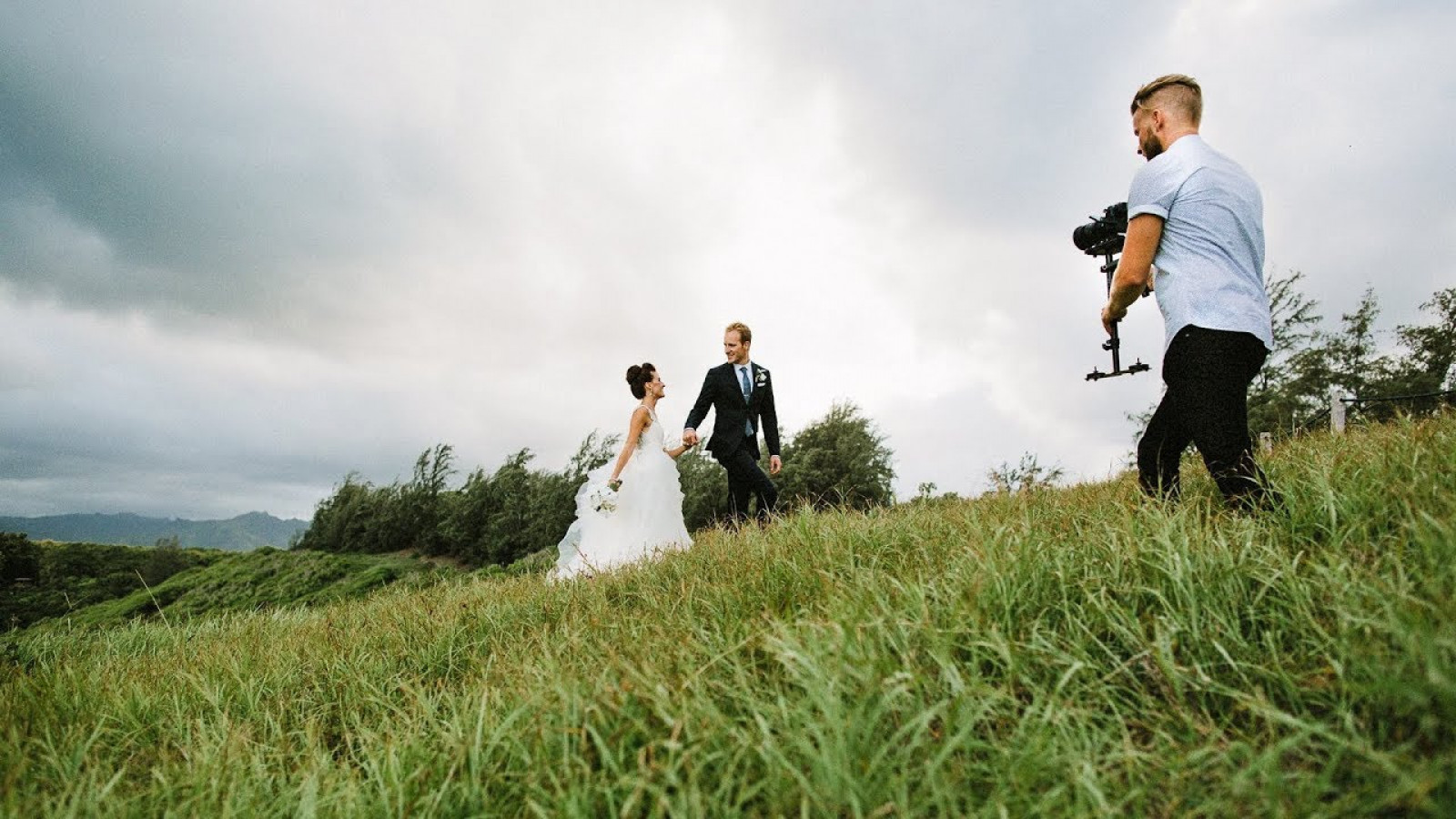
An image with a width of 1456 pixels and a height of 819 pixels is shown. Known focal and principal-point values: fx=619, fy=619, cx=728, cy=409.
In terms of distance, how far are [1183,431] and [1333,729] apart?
199 cm

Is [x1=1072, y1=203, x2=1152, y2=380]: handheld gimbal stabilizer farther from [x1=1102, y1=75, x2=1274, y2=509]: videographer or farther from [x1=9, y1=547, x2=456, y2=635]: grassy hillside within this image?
[x1=9, y1=547, x2=456, y2=635]: grassy hillside

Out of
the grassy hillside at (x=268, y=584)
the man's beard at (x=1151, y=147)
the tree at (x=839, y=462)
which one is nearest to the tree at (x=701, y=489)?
the tree at (x=839, y=462)

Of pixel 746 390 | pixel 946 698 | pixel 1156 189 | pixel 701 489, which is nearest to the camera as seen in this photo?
pixel 946 698

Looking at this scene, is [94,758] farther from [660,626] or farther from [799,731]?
[799,731]

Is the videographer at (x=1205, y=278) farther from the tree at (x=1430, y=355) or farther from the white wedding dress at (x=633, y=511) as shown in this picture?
the tree at (x=1430, y=355)

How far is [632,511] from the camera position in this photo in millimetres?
7734

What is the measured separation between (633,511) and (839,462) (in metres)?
9.06

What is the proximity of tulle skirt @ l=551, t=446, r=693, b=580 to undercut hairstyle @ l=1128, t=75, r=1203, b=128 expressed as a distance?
607 centimetres

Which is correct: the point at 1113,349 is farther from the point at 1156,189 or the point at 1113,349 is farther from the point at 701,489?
the point at 701,489

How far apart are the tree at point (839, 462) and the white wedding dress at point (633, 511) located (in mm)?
7820

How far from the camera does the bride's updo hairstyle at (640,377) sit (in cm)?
786

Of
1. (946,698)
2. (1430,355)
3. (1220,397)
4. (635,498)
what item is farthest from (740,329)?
(1430,355)

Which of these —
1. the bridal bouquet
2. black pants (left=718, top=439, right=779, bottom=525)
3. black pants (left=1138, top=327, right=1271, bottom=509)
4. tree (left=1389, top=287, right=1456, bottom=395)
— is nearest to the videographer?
black pants (left=1138, top=327, right=1271, bottom=509)

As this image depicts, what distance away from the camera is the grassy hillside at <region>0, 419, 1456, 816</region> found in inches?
56.7
